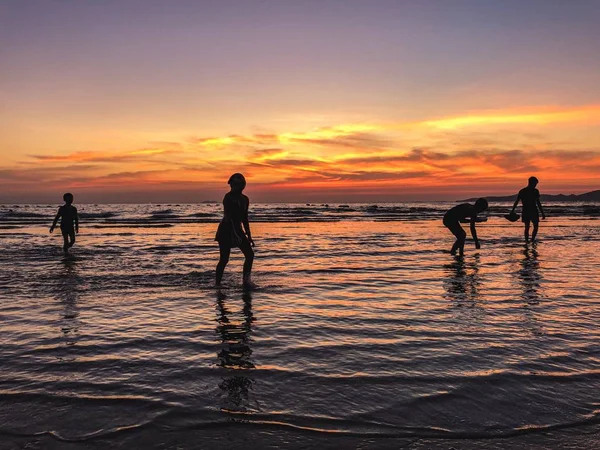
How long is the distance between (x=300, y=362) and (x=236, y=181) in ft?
17.2

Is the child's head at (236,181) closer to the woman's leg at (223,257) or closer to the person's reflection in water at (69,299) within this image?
the woman's leg at (223,257)

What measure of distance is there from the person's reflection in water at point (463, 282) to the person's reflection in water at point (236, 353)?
11.4 ft

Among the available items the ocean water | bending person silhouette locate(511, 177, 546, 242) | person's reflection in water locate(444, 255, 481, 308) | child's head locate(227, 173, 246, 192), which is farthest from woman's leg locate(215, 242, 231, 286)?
bending person silhouette locate(511, 177, 546, 242)

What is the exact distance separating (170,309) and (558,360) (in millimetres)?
5253

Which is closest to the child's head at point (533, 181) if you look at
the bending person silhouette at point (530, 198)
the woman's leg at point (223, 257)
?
the bending person silhouette at point (530, 198)

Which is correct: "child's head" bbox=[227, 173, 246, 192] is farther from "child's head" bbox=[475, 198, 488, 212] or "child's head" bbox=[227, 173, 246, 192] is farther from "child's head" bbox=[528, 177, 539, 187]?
"child's head" bbox=[528, 177, 539, 187]

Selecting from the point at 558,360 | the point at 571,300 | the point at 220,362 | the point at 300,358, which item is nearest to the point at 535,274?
the point at 571,300

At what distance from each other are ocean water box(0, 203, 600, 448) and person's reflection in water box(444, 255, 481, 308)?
8 centimetres

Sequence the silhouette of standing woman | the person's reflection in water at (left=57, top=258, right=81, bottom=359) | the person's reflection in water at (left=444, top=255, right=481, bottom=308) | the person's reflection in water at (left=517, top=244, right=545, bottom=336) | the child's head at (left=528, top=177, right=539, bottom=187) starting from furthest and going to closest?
the child's head at (left=528, top=177, right=539, bottom=187) → the silhouette of standing woman → the person's reflection in water at (left=444, top=255, right=481, bottom=308) → the person's reflection in water at (left=517, top=244, right=545, bottom=336) → the person's reflection in water at (left=57, top=258, right=81, bottom=359)

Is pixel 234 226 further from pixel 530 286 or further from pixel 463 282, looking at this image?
pixel 530 286

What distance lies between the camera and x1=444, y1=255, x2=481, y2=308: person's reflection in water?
7.92 m

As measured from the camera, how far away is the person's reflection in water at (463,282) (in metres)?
7.92

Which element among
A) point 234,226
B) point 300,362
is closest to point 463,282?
point 234,226

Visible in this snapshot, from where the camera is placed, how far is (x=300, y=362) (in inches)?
186
